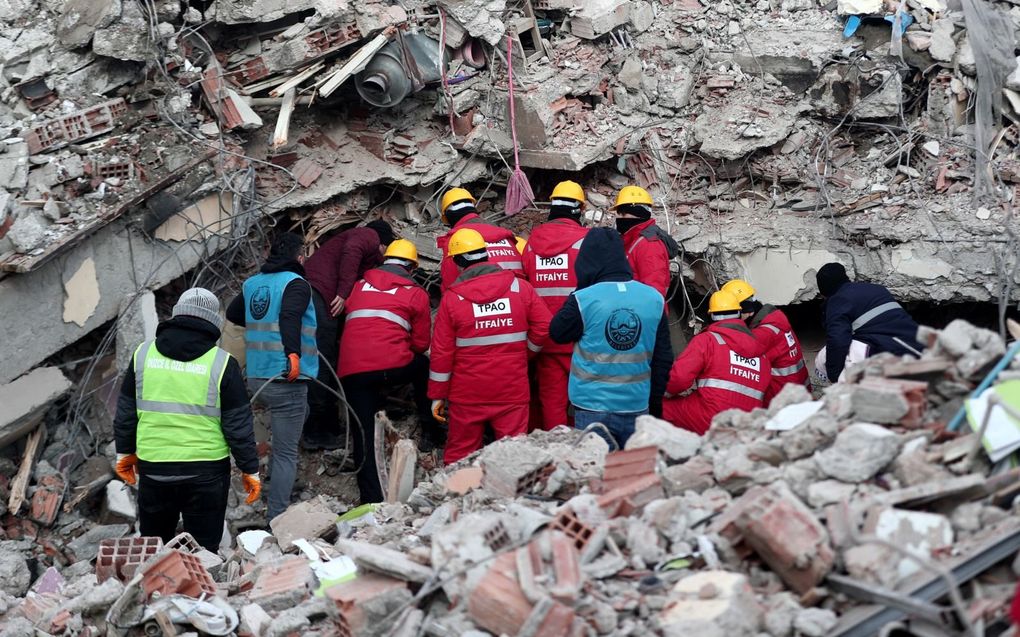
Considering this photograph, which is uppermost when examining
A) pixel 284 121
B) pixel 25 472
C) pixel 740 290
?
pixel 284 121

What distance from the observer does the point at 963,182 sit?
27.4ft

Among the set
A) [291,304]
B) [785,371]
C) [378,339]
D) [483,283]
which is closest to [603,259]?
[483,283]

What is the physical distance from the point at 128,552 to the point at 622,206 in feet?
13.3

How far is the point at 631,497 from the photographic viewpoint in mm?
4688

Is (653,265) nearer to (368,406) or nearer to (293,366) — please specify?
(368,406)

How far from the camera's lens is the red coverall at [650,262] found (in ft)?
24.6

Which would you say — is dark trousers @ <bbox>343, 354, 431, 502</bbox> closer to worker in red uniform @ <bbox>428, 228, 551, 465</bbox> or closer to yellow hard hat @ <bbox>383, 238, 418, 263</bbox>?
worker in red uniform @ <bbox>428, 228, 551, 465</bbox>

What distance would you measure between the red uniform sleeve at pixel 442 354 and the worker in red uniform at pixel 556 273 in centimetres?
70

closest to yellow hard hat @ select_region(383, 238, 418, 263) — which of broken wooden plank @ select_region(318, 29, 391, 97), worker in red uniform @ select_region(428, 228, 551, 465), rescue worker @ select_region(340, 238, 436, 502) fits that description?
rescue worker @ select_region(340, 238, 436, 502)

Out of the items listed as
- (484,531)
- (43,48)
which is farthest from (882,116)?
(43,48)

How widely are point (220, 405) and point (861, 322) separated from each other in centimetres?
392

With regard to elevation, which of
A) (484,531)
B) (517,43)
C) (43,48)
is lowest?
(484,531)

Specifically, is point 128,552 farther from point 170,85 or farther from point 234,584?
point 170,85

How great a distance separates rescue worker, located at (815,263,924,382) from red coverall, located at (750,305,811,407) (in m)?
0.26
